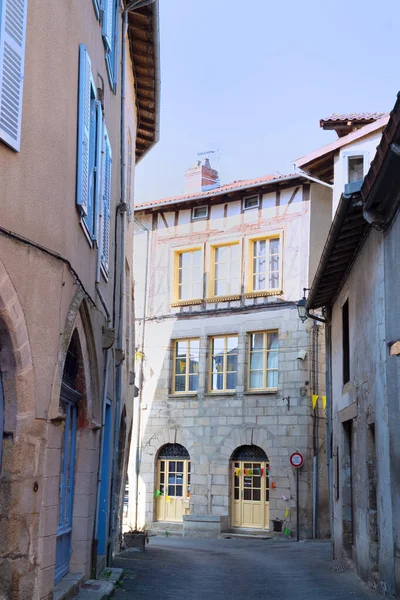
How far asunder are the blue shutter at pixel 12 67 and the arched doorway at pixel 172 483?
1899 cm

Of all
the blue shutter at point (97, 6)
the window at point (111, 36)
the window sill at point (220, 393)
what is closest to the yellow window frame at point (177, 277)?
the window sill at point (220, 393)

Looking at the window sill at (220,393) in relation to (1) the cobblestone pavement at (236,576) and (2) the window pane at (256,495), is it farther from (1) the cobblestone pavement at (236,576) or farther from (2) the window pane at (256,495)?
(1) the cobblestone pavement at (236,576)

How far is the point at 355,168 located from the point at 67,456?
11990 mm

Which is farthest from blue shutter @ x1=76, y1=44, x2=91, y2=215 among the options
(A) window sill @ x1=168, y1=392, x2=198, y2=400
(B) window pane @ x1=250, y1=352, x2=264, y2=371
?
(A) window sill @ x1=168, y1=392, x2=198, y2=400

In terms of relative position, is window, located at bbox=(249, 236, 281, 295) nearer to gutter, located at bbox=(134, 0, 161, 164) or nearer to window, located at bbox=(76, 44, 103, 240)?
gutter, located at bbox=(134, 0, 161, 164)

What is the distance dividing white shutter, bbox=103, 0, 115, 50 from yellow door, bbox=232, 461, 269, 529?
14.7 meters

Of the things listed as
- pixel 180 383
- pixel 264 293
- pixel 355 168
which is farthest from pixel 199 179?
pixel 355 168

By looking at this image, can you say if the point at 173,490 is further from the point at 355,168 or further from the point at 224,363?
the point at 355,168

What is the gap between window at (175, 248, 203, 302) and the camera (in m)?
24.6

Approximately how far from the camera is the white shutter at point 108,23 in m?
9.52

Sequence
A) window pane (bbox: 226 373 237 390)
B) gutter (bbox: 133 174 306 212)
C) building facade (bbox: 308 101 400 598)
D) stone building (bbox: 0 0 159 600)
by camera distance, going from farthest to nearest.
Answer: window pane (bbox: 226 373 237 390), gutter (bbox: 133 174 306 212), building facade (bbox: 308 101 400 598), stone building (bbox: 0 0 159 600)

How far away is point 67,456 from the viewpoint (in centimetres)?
Answer: 824

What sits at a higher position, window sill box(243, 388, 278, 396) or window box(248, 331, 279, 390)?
window box(248, 331, 279, 390)

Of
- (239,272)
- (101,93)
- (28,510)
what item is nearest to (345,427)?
(101,93)
